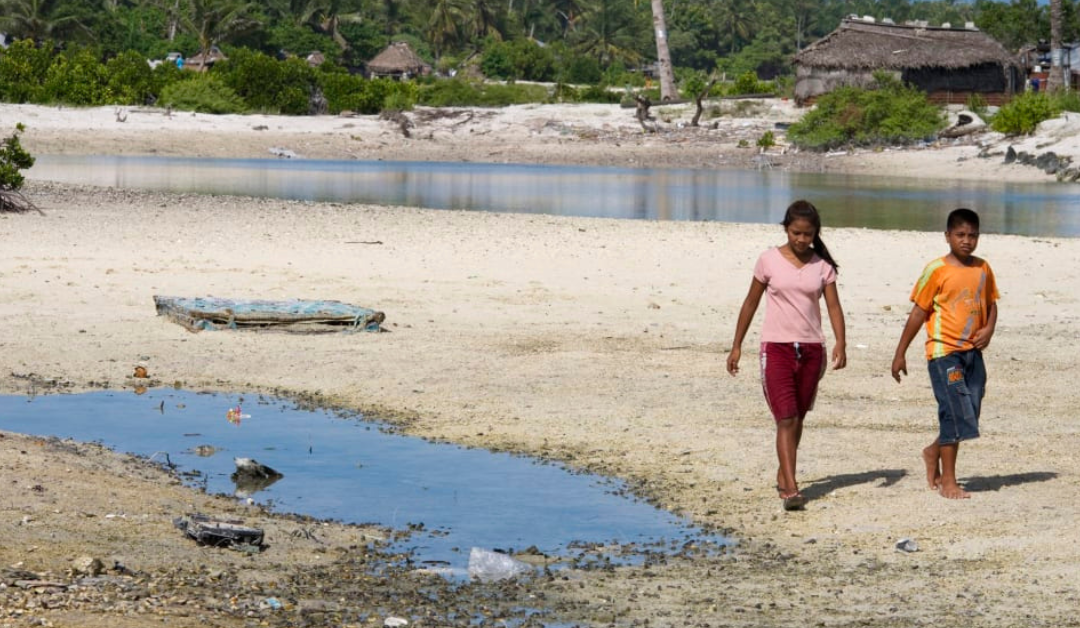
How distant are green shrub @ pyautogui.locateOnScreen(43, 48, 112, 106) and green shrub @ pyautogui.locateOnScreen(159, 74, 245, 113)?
2131mm

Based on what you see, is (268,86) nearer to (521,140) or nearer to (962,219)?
(521,140)

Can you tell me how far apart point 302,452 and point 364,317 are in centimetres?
356

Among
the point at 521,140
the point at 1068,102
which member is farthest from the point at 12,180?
the point at 1068,102

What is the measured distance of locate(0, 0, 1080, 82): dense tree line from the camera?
73.1 m

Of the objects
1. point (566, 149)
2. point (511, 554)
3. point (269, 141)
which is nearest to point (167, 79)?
point (269, 141)

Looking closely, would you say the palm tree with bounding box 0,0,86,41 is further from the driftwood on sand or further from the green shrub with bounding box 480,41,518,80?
the driftwood on sand

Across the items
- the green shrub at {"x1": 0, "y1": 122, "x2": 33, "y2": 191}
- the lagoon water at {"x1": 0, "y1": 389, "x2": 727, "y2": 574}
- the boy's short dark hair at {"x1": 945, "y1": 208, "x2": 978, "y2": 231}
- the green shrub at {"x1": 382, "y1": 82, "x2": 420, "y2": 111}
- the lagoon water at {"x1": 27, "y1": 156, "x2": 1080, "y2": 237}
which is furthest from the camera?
the green shrub at {"x1": 382, "y1": 82, "x2": 420, "y2": 111}

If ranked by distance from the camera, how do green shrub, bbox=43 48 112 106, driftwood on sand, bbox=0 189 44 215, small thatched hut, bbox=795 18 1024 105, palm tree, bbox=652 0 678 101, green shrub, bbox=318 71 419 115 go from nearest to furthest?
driftwood on sand, bbox=0 189 44 215 → green shrub, bbox=43 48 112 106 → green shrub, bbox=318 71 419 115 → small thatched hut, bbox=795 18 1024 105 → palm tree, bbox=652 0 678 101

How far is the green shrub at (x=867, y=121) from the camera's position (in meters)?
50.4

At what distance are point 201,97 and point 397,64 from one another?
29.1 meters

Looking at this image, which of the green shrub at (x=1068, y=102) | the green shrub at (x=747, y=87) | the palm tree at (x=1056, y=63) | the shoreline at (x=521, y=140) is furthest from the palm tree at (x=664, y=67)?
the green shrub at (x=1068, y=102)

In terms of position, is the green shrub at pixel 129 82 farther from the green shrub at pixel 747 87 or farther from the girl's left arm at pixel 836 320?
the girl's left arm at pixel 836 320

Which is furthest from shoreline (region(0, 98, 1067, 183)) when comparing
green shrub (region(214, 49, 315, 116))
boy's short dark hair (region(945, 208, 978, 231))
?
boy's short dark hair (region(945, 208, 978, 231))

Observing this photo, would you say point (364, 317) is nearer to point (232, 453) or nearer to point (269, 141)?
point (232, 453)
